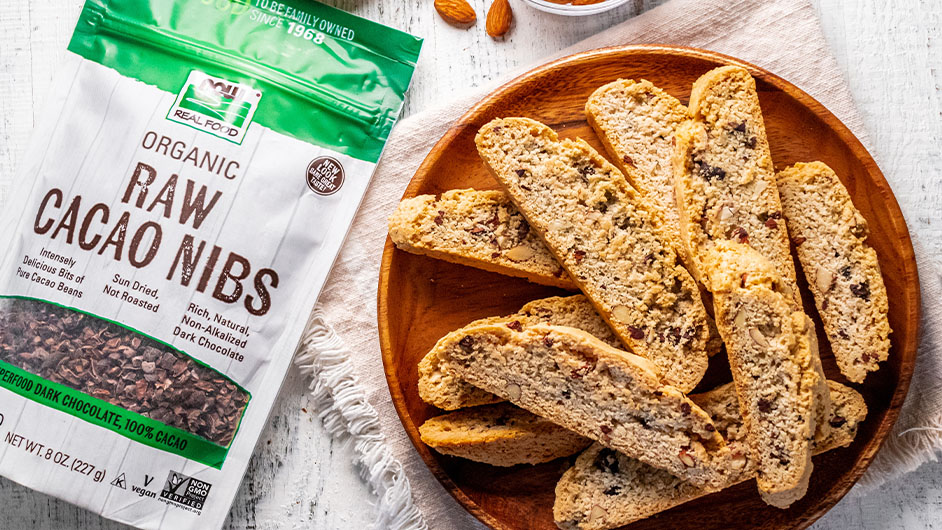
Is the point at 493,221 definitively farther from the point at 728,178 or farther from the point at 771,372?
the point at 771,372

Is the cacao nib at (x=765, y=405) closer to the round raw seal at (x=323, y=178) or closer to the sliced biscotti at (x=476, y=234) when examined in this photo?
the sliced biscotti at (x=476, y=234)

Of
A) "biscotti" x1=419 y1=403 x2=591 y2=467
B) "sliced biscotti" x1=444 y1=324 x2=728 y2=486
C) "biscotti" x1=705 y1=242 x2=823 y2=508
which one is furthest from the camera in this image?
"biscotti" x1=419 y1=403 x2=591 y2=467

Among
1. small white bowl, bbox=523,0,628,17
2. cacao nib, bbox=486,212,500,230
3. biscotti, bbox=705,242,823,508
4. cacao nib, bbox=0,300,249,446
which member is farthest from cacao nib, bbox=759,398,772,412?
cacao nib, bbox=0,300,249,446

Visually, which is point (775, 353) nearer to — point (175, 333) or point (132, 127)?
point (175, 333)

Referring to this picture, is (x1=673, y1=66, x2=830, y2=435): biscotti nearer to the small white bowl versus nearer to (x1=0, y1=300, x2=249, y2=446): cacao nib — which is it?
the small white bowl

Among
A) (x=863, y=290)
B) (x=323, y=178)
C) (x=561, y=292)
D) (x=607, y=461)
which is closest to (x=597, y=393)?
(x=607, y=461)

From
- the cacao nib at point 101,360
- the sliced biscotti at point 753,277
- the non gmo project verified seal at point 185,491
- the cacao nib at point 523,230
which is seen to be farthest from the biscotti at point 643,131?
the non gmo project verified seal at point 185,491
